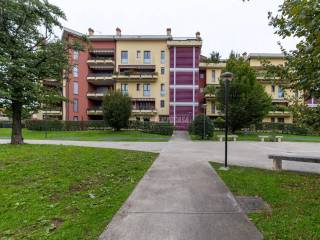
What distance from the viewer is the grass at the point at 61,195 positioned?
3.91 meters

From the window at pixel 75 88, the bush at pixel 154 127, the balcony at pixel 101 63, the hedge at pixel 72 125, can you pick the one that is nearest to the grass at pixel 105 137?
the bush at pixel 154 127

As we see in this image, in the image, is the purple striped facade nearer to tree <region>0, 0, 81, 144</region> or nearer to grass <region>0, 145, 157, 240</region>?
tree <region>0, 0, 81, 144</region>

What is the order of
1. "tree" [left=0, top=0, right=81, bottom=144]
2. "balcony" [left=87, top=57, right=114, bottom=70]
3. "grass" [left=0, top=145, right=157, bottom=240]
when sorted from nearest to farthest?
"grass" [left=0, top=145, right=157, bottom=240] → "tree" [left=0, top=0, right=81, bottom=144] → "balcony" [left=87, top=57, right=114, bottom=70]

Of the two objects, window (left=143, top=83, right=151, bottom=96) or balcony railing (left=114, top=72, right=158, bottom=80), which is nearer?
balcony railing (left=114, top=72, right=158, bottom=80)

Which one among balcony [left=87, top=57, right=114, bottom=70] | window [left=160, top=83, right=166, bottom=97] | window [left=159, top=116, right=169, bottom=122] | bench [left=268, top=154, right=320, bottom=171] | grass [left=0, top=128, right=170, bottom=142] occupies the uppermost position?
balcony [left=87, top=57, right=114, bottom=70]

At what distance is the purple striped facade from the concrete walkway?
32.7 metres

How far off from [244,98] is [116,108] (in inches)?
580

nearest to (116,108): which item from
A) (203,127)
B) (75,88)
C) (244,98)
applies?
(203,127)

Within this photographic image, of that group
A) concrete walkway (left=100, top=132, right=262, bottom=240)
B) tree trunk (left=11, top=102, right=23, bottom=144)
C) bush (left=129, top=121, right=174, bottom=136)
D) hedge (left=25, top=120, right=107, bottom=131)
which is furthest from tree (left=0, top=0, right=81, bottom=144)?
hedge (left=25, top=120, right=107, bottom=131)

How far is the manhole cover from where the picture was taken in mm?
4824

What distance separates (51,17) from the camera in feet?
51.3

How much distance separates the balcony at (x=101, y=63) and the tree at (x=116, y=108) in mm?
13526

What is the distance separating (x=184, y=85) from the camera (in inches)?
1561

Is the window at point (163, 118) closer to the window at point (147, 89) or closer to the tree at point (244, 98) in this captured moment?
the window at point (147, 89)
